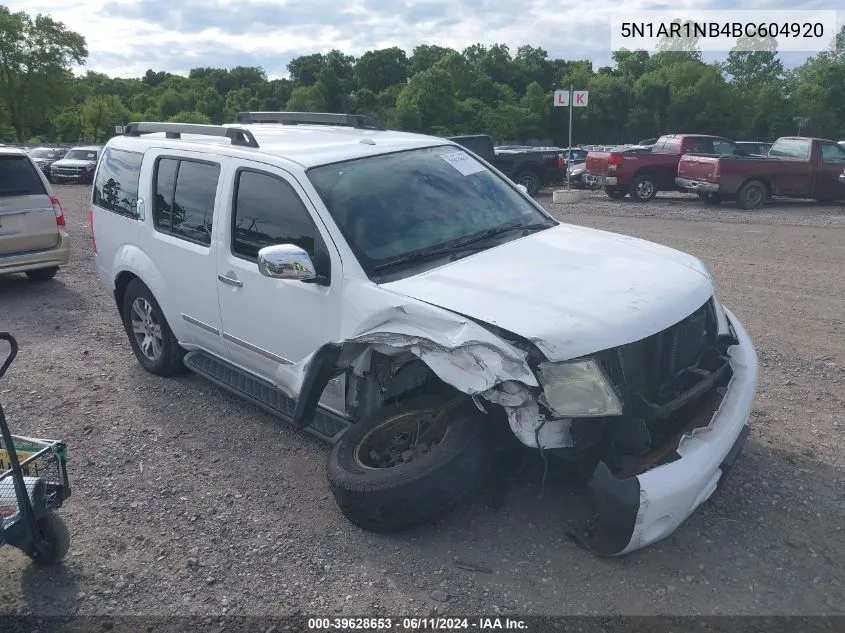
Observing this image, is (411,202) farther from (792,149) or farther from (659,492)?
(792,149)

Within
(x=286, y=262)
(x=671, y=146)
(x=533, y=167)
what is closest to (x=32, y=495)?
(x=286, y=262)

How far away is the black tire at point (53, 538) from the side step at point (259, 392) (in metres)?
1.29

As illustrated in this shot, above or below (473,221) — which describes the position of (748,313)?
below

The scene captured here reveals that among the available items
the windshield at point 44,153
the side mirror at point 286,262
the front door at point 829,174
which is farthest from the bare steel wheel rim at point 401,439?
the windshield at point 44,153

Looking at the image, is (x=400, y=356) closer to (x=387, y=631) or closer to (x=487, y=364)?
(x=487, y=364)

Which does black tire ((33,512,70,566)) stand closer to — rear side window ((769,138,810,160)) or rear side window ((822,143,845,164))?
rear side window ((769,138,810,160))

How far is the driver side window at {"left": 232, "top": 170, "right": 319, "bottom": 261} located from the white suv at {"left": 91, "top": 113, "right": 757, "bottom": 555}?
0.04 feet

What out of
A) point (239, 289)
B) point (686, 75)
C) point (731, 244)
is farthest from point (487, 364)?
point (686, 75)

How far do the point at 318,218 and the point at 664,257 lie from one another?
1.95 metres

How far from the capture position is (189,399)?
5.42 meters

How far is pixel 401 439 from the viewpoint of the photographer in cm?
373

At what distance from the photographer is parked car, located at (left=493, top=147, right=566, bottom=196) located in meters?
20.1

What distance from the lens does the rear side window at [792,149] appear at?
55.1ft

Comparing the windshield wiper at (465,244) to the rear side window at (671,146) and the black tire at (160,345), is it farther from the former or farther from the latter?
the rear side window at (671,146)
